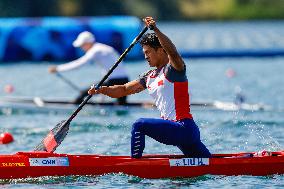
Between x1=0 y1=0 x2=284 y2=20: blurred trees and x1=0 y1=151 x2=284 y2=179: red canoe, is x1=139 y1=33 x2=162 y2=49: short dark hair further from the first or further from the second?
x1=0 y1=0 x2=284 y2=20: blurred trees

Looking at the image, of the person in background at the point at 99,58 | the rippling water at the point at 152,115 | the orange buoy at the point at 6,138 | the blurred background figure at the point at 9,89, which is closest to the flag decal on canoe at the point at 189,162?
the rippling water at the point at 152,115

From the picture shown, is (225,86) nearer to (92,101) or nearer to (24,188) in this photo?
(92,101)

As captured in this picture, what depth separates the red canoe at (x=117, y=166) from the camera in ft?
39.9

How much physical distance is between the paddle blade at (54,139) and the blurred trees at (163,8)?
48.8m

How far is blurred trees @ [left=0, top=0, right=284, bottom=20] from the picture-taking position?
62.1 meters

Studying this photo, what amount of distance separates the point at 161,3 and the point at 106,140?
50.6 meters

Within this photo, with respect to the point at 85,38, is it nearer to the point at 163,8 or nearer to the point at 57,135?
the point at 57,135

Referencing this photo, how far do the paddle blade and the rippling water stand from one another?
2.18ft

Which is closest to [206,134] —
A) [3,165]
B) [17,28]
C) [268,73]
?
[3,165]

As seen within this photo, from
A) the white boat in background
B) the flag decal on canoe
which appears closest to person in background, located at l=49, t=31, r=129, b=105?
the white boat in background

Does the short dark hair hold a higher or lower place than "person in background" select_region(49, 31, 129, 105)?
lower

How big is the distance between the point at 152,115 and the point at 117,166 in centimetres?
820

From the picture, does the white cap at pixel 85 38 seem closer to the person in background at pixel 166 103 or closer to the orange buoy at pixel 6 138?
the orange buoy at pixel 6 138

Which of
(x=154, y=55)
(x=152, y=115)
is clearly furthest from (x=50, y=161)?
(x=152, y=115)
